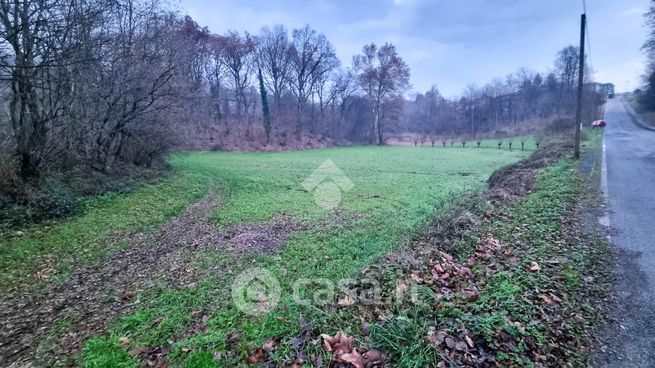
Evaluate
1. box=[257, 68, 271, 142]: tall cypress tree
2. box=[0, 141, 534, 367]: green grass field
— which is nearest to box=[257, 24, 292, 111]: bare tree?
box=[257, 68, 271, 142]: tall cypress tree

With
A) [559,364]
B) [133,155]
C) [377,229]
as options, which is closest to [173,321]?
[559,364]

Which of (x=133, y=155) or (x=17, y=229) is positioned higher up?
(x=133, y=155)

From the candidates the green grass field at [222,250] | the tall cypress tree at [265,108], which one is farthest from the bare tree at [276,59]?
the green grass field at [222,250]

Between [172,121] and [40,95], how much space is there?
5.40 metres

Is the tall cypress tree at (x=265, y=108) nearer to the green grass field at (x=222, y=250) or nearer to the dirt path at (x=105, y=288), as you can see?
the green grass field at (x=222, y=250)

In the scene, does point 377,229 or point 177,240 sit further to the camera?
point 377,229

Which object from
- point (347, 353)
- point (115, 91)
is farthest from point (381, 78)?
point (347, 353)

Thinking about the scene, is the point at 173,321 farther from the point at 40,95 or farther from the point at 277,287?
the point at 40,95

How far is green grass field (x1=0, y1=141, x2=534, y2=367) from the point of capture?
295cm

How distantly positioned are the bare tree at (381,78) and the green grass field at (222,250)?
34456mm

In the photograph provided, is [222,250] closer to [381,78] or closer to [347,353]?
[347,353]

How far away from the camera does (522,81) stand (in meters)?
59.3

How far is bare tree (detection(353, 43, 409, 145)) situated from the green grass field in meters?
34.5

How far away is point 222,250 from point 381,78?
4343cm
